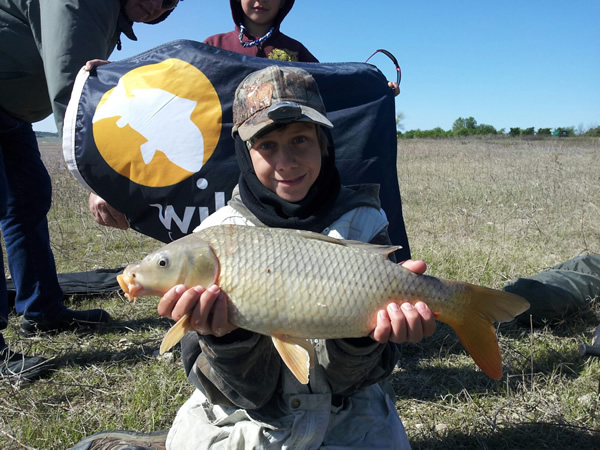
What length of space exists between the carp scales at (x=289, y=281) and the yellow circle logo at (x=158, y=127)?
4.14 ft

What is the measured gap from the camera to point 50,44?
2836 millimetres

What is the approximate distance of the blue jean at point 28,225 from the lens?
359cm

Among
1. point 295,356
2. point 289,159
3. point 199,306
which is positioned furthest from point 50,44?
point 295,356

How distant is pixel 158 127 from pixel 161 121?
0.14 ft

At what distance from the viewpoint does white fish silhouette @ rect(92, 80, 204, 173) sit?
9.41 ft

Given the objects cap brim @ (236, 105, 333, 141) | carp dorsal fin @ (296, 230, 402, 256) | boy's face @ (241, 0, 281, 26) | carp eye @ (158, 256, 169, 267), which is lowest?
carp eye @ (158, 256, 169, 267)

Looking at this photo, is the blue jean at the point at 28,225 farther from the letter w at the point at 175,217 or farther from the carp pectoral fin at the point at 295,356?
the carp pectoral fin at the point at 295,356

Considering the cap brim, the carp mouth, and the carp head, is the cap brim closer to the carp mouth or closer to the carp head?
the carp head

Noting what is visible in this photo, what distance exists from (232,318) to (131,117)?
1.75 m

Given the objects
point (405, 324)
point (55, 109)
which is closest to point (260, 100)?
point (405, 324)

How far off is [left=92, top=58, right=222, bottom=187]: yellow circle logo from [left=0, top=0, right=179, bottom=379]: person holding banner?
38 centimetres

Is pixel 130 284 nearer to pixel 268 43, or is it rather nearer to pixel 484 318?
pixel 484 318

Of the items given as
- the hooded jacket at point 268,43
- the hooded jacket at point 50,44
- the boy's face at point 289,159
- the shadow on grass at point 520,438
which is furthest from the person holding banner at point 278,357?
the hooded jacket at point 268,43

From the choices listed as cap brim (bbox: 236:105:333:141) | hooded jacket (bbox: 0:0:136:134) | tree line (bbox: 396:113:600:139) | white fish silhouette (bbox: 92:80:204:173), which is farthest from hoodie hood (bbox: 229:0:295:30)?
tree line (bbox: 396:113:600:139)
